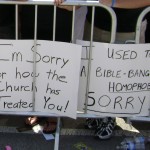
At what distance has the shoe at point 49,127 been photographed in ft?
12.4

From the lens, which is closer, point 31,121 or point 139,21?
point 139,21

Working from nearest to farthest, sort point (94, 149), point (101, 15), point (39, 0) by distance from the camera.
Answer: point (39, 0)
point (101, 15)
point (94, 149)

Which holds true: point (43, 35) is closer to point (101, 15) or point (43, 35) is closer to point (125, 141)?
point (101, 15)

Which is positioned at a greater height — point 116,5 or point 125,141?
point 116,5

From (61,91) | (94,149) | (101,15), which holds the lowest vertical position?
(94,149)

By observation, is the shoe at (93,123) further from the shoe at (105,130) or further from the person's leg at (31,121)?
the person's leg at (31,121)

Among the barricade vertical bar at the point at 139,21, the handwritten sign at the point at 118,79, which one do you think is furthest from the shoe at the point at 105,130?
the barricade vertical bar at the point at 139,21

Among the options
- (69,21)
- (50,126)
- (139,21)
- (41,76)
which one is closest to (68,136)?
(50,126)

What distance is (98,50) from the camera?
3.19m

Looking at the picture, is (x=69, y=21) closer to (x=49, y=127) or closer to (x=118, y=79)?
(x=118, y=79)

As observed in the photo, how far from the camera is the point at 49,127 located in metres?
3.80

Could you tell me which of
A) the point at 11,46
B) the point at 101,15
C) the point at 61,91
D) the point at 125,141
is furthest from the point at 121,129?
the point at 11,46

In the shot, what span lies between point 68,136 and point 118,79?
0.86 meters

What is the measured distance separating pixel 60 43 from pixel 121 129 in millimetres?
1257
